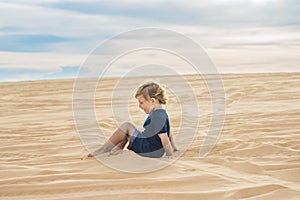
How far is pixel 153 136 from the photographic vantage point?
14.3 feet

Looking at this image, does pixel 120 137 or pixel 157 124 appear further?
pixel 120 137

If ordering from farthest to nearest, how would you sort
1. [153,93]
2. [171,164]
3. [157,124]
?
[153,93], [157,124], [171,164]

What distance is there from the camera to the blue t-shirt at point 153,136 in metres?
4.26

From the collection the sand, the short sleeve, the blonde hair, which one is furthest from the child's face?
the sand

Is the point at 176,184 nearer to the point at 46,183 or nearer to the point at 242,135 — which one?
the point at 46,183

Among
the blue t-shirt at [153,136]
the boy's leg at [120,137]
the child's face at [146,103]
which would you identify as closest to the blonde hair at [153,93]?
the child's face at [146,103]

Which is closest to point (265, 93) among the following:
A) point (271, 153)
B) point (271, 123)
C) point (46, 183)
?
point (271, 123)

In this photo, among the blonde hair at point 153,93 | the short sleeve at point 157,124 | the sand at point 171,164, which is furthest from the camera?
the blonde hair at point 153,93

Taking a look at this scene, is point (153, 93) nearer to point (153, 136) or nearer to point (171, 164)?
point (153, 136)

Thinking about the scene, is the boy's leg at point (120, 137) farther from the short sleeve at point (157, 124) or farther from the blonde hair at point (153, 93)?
the blonde hair at point (153, 93)

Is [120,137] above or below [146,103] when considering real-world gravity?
below

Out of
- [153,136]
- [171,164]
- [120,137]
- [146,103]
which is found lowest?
[171,164]

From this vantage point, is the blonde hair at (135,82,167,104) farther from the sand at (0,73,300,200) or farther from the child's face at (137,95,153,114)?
the sand at (0,73,300,200)

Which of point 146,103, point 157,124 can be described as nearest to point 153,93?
point 146,103
